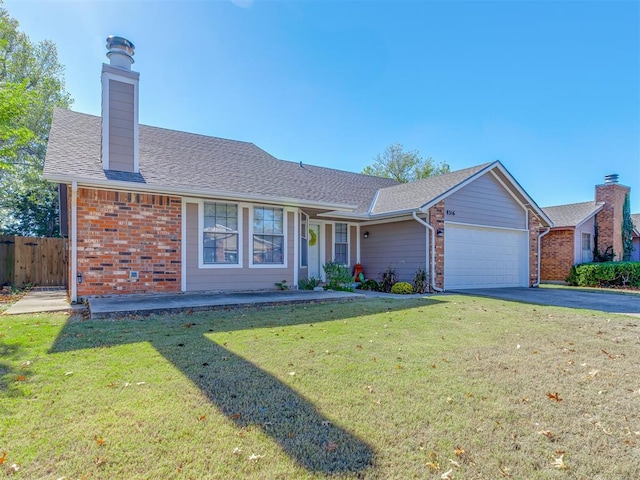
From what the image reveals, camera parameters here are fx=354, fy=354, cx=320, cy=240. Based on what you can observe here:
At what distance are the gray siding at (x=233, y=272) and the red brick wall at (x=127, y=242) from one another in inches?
11.0

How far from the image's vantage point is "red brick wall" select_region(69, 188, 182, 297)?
7766 mm

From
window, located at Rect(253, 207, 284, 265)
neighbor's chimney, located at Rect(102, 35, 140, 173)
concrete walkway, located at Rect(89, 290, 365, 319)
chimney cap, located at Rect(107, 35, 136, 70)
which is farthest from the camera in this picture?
window, located at Rect(253, 207, 284, 265)

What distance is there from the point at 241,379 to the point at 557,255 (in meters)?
19.4

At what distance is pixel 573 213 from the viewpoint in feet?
61.2

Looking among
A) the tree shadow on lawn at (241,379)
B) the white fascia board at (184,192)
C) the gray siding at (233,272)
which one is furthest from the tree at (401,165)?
the tree shadow on lawn at (241,379)

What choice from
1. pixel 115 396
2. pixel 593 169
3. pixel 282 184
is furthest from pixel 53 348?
pixel 593 169

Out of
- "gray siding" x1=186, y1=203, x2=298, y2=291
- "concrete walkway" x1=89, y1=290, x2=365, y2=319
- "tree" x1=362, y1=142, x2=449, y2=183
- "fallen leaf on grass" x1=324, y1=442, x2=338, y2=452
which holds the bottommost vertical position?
"fallen leaf on grass" x1=324, y1=442, x2=338, y2=452

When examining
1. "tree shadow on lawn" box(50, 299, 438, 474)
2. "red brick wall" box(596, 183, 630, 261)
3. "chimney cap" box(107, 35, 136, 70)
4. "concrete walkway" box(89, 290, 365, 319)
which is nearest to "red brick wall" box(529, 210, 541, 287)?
"red brick wall" box(596, 183, 630, 261)

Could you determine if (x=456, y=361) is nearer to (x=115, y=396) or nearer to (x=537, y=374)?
(x=537, y=374)

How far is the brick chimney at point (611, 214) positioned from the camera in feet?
59.7

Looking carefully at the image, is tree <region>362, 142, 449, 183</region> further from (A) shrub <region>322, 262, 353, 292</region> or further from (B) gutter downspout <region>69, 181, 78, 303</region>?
(B) gutter downspout <region>69, 181, 78, 303</region>

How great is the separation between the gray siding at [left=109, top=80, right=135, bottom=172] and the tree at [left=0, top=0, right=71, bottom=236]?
12.3 m

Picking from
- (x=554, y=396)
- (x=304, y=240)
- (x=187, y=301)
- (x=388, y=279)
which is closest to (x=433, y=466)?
(x=554, y=396)

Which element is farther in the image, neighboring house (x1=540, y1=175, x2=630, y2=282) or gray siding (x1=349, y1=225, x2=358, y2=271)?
neighboring house (x1=540, y1=175, x2=630, y2=282)
